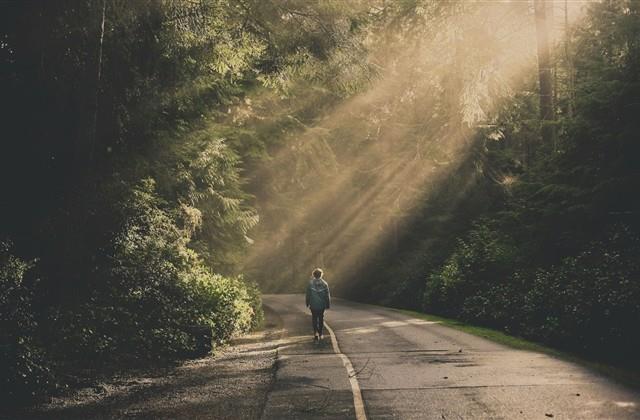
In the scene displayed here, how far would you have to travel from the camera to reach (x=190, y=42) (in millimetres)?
12766

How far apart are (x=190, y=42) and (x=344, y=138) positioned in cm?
2378

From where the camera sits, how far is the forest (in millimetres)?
11922

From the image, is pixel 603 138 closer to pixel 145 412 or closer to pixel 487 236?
pixel 487 236

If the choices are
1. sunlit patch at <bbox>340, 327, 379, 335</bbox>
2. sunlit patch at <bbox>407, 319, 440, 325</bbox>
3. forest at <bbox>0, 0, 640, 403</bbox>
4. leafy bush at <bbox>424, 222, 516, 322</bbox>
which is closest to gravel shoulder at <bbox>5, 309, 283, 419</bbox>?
forest at <bbox>0, 0, 640, 403</bbox>

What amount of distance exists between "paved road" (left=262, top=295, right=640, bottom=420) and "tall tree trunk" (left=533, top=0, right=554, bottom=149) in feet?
35.6

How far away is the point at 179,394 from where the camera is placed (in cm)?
1037

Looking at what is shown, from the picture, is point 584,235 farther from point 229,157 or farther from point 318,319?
point 229,157

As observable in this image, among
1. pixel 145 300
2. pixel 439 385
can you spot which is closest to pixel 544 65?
pixel 439 385

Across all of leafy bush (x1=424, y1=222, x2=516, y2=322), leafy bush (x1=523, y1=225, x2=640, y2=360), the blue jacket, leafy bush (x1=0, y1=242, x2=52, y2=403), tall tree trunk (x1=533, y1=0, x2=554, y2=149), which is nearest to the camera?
leafy bush (x1=0, y1=242, x2=52, y2=403)

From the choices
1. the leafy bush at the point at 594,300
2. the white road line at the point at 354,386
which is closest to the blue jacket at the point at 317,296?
the white road line at the point at 354,386

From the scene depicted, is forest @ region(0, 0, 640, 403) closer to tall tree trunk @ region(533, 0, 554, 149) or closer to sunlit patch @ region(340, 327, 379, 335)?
tall tree trunk @ region(533, 0, 554, 149)

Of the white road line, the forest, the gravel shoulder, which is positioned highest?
the forest

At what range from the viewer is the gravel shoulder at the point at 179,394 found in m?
8.98

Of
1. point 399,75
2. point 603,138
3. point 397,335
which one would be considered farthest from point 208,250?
point 603,138
